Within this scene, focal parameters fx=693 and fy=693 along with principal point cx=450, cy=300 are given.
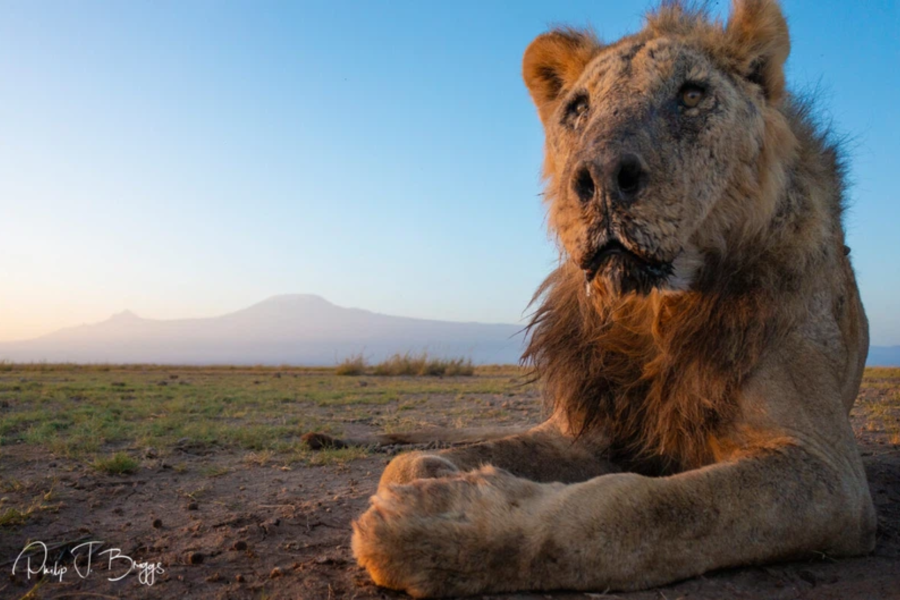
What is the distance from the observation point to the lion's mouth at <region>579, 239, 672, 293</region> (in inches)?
99.4

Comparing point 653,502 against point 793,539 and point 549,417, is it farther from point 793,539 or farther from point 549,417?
point 549,417

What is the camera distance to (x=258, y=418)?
7.70 meters

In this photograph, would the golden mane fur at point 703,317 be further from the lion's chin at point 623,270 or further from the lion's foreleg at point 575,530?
the lion's foreleg at point 575,530

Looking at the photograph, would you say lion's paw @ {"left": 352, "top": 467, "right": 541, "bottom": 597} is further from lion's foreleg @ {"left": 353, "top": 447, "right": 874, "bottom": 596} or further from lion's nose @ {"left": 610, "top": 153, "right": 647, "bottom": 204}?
lion's nose @ {"left": 610, "top": 153, "right": 647, "bottom": 204}

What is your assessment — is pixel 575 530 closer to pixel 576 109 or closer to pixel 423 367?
pixel 576 109

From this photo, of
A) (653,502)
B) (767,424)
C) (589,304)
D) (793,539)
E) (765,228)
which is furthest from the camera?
(589,304)

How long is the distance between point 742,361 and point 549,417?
46.4 inches

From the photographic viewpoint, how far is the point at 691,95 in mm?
2990

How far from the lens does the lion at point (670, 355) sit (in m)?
2.13

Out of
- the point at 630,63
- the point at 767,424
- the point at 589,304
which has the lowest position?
the point at 767,424

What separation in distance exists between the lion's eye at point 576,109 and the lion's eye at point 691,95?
0.45m

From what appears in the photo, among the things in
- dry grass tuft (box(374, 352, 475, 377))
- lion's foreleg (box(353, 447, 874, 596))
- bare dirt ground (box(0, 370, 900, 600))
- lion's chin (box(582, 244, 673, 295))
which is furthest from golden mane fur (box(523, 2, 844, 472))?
dry grass tuft (box(374, 352, 475, 377))

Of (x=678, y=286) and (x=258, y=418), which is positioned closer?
(x=678, y=286)

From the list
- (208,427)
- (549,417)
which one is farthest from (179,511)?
(208,427)
